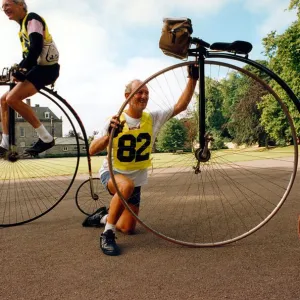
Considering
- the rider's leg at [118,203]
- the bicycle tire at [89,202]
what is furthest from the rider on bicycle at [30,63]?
the rider's leg at [118,203]

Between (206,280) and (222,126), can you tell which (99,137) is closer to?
(222,126)

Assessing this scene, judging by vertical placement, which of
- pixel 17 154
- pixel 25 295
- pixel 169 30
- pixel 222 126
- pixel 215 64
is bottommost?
pixel 25 295

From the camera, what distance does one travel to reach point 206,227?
430 centimetres

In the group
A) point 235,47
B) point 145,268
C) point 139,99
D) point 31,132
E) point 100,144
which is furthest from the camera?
point 31,132

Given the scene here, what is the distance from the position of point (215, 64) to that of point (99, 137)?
4.47 ft

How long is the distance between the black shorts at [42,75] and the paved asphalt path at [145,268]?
1.71m

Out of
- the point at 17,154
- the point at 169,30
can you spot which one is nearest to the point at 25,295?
the point at 169,30

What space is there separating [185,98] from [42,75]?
171 centimetres

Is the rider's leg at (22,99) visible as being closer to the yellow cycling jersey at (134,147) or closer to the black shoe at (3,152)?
the black shoe at (3,152)

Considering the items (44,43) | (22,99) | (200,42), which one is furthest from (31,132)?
(200,42)

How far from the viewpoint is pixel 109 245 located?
339cm

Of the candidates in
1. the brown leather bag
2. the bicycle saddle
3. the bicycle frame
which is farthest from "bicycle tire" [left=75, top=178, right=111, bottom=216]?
the bicycle saddle

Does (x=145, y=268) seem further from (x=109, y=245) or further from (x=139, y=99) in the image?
(x=139, y=99)

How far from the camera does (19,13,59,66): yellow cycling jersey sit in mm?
4031
